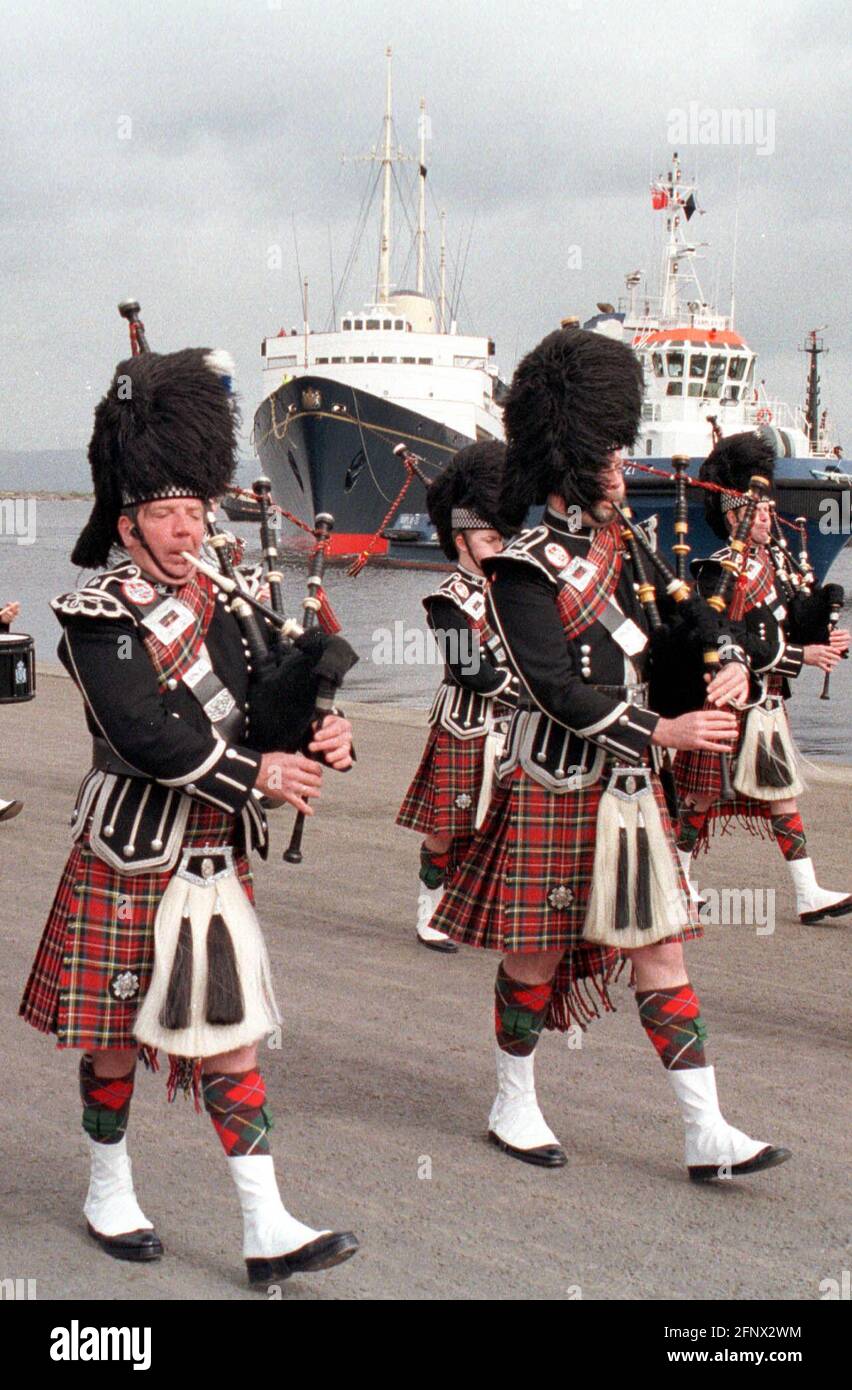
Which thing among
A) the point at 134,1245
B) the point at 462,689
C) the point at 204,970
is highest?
the point at 462,689

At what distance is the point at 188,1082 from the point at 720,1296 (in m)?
1.14

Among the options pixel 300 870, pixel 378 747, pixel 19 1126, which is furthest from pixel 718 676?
pixel 378 747

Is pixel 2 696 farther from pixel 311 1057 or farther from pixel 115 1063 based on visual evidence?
pixel 115 1063

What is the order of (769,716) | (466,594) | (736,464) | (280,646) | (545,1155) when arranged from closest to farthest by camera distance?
1. (280,646)
2. (545,1155)
3. (466,594)
4. (769,716)
5. (736,464)

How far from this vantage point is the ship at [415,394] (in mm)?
33312

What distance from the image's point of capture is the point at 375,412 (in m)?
41.9

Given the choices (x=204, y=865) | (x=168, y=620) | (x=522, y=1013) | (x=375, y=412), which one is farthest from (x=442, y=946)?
(x=375, y=412)

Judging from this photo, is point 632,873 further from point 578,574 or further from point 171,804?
point 171,804

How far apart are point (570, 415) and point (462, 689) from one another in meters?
2.05

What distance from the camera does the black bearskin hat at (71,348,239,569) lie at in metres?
3.23

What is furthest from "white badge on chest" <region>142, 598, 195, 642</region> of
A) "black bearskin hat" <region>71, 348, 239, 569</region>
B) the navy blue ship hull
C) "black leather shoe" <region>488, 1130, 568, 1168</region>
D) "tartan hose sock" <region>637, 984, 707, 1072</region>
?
the navy blue ship hull

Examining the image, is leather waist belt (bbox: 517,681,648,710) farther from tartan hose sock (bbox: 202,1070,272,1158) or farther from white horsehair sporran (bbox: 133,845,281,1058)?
tartan hose sock (bbox: 202,1070,272,1158)

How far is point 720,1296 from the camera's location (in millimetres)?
3119

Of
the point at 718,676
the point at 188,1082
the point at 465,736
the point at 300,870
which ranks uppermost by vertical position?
the point at 718,676
